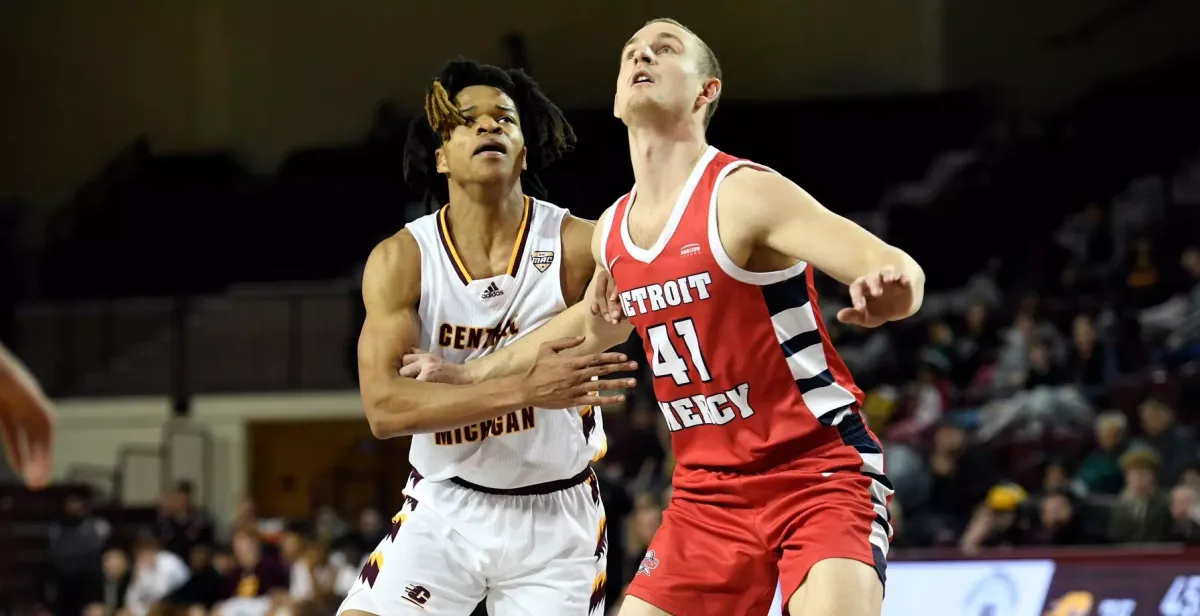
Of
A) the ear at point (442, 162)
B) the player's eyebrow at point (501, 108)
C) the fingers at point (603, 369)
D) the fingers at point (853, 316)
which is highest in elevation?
the player's eyebrow at point (501, 108)

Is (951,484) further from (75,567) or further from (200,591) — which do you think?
(75,567)

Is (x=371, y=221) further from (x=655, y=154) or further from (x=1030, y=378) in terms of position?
(x=655, y=154)

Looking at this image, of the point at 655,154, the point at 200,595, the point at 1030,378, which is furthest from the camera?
the point at 200,595

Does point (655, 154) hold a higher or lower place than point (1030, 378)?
higher

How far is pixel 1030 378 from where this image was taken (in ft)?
37.6

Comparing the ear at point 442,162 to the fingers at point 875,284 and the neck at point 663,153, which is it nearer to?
the neck at point 663,153

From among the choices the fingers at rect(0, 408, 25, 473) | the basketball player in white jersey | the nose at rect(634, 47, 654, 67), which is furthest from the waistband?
the fingers at rect(0, 408, 25, 473)

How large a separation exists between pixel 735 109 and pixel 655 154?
14.9 metres

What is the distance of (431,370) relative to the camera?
4.41 metres

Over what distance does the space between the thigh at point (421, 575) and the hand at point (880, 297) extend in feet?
5.28

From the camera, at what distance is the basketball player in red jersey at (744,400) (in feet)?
12.3

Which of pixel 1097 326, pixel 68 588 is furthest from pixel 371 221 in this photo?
pixel 1097 326

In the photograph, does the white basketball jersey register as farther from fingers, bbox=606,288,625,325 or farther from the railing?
the railing

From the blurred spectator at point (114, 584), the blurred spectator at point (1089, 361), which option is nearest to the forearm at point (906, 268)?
the blurred spectator at point (1089, 361)
